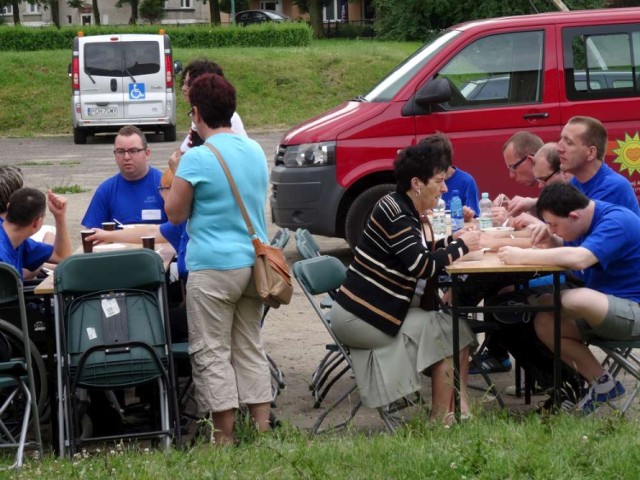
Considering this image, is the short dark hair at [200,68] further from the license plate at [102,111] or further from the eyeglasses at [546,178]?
the license plate at [102,111]

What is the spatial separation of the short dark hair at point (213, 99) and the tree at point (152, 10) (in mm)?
57848

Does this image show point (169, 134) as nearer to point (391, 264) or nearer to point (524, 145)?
point (524, 145)

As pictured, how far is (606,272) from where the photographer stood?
595 cm

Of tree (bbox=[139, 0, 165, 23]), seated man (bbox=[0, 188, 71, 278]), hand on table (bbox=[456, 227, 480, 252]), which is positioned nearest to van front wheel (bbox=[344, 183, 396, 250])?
seated man (bbox=[0, 188, 71, 278])

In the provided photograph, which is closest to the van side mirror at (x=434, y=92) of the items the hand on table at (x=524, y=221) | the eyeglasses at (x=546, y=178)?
the eyeglasses at (x=546, y=178)

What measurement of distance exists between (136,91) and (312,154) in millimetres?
14534

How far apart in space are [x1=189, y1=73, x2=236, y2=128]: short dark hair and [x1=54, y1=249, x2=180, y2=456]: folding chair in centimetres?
74

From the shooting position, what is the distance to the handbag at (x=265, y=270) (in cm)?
561

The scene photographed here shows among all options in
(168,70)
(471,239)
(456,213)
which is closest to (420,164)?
(471,239)

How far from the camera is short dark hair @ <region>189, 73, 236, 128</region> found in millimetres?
5633

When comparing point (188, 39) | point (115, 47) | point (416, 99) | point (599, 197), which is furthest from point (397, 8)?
point (599, 197)

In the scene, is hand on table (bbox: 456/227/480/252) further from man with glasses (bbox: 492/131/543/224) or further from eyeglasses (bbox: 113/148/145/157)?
eyeglasses (bbox: 113/148/145/157)

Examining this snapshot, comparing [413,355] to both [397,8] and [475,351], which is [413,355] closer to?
[475,351]

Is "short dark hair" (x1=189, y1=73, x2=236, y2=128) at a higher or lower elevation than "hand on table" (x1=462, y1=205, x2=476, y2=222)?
higher
